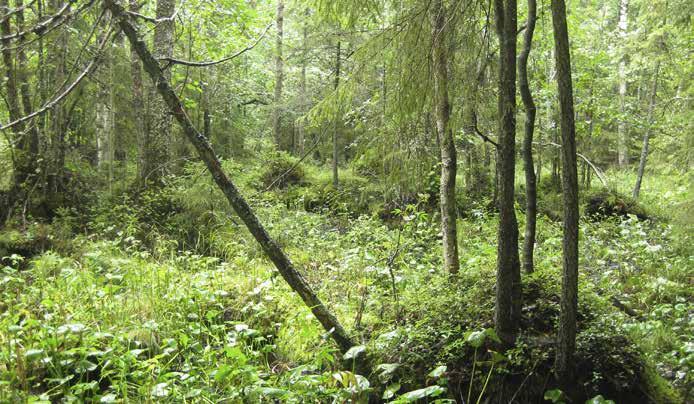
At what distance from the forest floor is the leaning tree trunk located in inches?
7.2

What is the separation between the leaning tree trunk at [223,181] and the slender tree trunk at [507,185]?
117 centimetres

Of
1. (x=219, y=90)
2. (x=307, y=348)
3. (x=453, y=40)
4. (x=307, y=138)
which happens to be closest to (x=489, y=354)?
(x=307, y=348)

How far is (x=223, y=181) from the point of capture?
334cm

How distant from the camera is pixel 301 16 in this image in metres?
12.8

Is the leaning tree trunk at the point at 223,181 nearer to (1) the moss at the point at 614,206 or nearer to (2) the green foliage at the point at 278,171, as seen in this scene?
(1) the moss at the point at 614,206

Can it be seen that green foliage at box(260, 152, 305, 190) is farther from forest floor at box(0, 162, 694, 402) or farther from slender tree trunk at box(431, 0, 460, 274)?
slender tree trunk at box(431, 0, 460, 274)

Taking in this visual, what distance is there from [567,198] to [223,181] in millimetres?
2321

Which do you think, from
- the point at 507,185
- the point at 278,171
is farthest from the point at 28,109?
the point at 507,185

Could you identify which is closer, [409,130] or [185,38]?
[409,130]

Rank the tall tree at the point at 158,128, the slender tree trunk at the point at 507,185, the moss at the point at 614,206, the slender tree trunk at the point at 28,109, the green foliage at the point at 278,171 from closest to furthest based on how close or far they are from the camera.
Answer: the slender tree trunk at the point at 507,185
the slender tree trunk at the point at 28,109
the tall tree at the point at 158,128
the moss at the point at 614,206
the green foliage at the point at 278,171

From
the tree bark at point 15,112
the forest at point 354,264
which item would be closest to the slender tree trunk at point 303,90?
the forest at point 354,264

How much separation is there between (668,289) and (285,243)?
5366 mm

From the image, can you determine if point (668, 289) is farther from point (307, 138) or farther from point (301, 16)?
point (307, 138)

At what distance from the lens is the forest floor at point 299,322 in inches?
118
